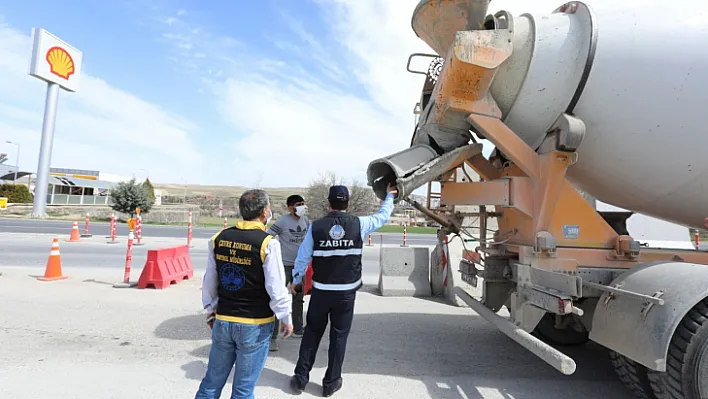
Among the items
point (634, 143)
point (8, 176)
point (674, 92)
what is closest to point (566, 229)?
point (634, 143)

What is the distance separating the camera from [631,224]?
7.23 meters

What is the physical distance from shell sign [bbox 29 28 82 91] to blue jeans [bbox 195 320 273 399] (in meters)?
35.2

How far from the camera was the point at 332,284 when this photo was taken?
3342 millimetres

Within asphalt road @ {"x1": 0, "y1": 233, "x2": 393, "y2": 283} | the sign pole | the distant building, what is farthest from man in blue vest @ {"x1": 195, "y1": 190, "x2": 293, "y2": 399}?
the distant building

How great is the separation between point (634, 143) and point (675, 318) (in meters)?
1.51

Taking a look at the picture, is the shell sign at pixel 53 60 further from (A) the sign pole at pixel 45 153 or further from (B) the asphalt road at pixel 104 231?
(B) the asphalt road at pixel 104 231

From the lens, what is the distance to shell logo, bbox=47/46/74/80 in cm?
2925

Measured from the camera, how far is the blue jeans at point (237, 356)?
2449mm

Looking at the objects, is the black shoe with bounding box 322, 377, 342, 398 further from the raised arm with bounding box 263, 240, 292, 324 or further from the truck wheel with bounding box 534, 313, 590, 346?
the truck wheel with bounding box 534, 313, 590, 346

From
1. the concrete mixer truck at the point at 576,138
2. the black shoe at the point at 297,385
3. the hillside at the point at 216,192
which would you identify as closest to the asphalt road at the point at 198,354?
the black shoe at the point at 297,385

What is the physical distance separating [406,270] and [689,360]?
5.14m

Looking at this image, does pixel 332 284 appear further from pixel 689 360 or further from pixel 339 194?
pixel 689 360

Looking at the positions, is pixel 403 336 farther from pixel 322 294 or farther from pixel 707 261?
pixel 707 261

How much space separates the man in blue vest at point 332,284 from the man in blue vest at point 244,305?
2.80 feet
